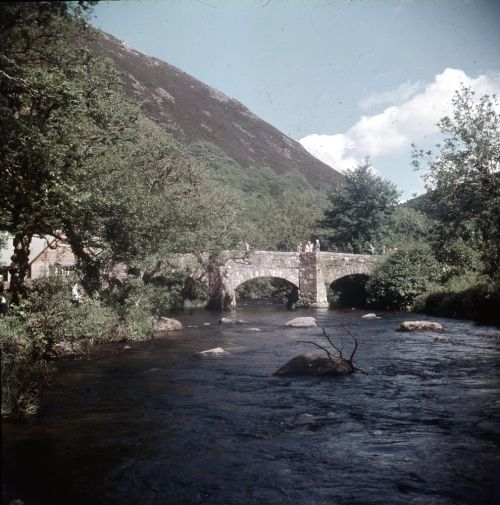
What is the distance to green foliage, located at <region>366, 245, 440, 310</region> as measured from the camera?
31828mm

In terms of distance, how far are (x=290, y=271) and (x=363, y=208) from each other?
1236cm

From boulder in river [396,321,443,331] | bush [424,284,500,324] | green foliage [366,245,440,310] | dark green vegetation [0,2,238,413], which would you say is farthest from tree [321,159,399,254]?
boulder in river [396,321,443,331]

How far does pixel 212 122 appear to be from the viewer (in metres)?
114

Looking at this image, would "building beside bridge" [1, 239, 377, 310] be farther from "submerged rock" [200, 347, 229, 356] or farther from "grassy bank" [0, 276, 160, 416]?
"submerged rock" [200, 347, 229, 356]

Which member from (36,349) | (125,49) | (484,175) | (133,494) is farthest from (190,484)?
(125,49)

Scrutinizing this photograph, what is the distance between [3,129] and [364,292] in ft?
113

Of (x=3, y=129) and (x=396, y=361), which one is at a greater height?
(x=3, y=129)

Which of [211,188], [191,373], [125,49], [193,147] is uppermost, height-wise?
[125,49]

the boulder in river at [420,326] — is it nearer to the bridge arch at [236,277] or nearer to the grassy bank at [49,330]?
the grassy bank at [49,330]

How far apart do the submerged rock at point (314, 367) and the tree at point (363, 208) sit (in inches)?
1324

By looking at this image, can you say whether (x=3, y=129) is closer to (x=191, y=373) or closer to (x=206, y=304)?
(x=191, y=373)

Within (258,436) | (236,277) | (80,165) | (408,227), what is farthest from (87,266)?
(408,227)

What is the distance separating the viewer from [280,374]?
12.0 meters

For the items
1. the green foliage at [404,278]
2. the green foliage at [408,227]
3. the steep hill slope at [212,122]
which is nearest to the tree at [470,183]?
the green foliage at [404,278]
